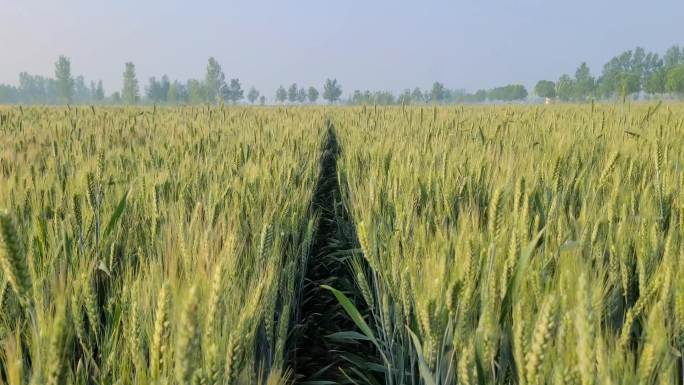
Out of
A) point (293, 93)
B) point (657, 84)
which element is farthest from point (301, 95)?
point (657, 84)

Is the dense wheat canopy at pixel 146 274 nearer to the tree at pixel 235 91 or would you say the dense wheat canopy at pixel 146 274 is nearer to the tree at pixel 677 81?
the tree at pixel 677 81

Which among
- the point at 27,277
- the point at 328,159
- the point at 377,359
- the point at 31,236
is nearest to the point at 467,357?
the point at 27,277

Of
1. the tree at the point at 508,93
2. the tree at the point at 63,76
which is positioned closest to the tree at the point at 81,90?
the tree at the point at 63,76

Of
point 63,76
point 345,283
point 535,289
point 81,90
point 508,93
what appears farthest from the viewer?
point 81,90

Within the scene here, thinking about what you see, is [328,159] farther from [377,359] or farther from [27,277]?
[27,277]

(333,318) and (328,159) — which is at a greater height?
(328,159)

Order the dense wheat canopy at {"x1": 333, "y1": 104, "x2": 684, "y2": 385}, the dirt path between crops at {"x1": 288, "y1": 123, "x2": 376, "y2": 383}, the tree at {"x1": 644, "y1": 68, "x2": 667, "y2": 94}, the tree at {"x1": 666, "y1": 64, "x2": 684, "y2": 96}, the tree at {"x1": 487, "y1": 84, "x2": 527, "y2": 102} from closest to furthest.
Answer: the dense wheat canopy at {"x1": 333, "y1": 104, "x2": 684, "y2": 385} → the dirt path between crops at {"x1": 288, "y1": 123, "x2": 376, "y2": 383} → the tree at {"x1": 666, "y1": 64, "x2": 684, "y2": 96} → the tree at {"x1": 644, "y1": 68, "x2": 667, "y2": 94} → the tree at {"x1": 487, "y1": 84, "x2": 527, "y2": 102}

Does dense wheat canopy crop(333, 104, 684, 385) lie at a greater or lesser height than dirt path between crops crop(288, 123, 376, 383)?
greater

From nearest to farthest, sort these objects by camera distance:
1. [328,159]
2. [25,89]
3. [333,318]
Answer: [333,318]
[328,159]
[25,89]

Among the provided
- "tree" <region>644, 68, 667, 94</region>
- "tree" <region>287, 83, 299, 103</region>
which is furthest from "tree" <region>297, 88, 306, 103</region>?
"tree" <region>644, 68, 667, 94</region>

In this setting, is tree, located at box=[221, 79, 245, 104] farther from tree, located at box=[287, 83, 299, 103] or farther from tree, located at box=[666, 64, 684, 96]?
tree, located at box=[666, 64, 684, 96]

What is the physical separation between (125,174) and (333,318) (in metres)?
1.10

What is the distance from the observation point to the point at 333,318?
7.83ft

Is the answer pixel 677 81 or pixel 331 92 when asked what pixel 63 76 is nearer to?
pixel 331 92
